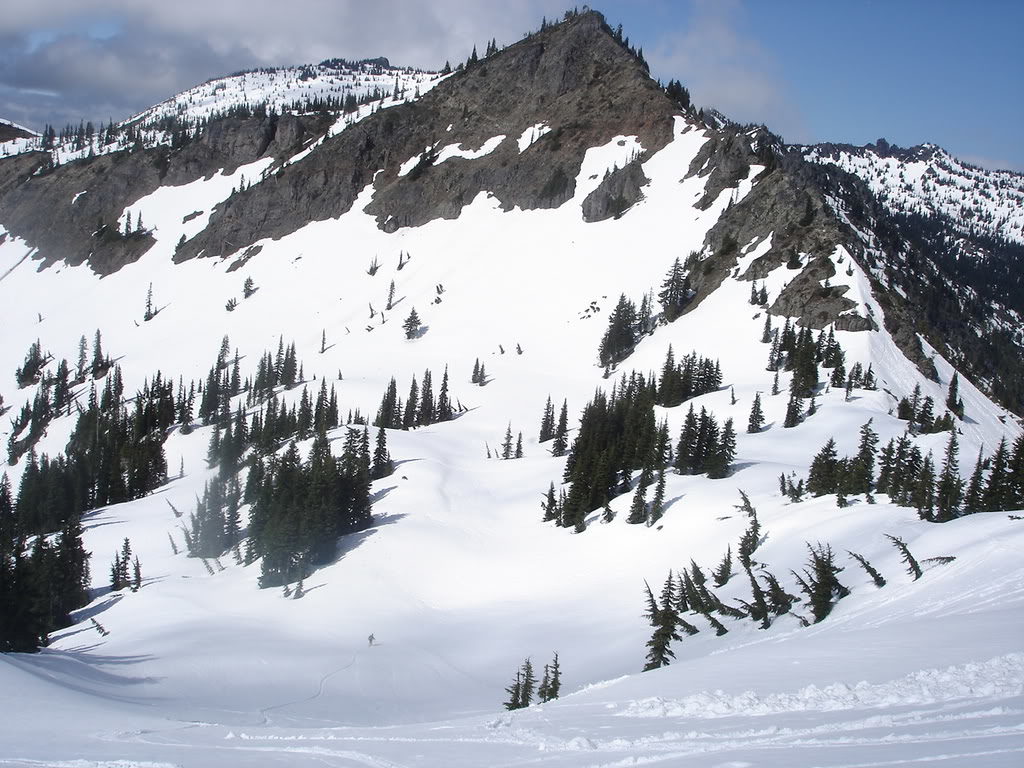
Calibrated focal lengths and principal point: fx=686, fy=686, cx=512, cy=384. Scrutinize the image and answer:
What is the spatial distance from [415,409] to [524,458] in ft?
97.4

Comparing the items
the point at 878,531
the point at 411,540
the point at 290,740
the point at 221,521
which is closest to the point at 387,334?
the point at 221,521

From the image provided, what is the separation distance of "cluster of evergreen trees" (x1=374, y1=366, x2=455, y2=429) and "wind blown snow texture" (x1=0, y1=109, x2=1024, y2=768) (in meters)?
4.57

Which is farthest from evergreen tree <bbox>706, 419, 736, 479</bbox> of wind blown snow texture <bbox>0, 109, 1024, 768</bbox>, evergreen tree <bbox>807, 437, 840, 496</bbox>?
evergreen tree <bbox>807, 437, 840, 496</bbox>

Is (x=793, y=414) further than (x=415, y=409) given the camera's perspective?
No

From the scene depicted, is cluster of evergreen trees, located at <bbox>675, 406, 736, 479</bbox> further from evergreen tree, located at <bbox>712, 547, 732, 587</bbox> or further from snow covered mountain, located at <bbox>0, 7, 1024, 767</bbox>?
evergreen tree, located at <bbox>712, 547, 732, 587</bbox>

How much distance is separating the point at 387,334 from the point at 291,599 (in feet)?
294

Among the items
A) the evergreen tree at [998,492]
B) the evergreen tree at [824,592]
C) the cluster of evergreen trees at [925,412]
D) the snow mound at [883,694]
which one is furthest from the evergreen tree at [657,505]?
the snow mound at [883,694]

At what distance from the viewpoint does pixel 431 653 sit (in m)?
35.8

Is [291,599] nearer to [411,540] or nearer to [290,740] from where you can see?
[411,540]

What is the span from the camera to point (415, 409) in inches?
4016

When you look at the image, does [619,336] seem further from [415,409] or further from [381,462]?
[381,462]

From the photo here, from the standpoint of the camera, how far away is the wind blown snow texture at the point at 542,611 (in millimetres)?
12398

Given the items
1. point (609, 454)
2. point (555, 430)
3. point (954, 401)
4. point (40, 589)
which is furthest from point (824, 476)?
point (40, 589)

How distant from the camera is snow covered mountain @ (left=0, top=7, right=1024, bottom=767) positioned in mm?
14594
